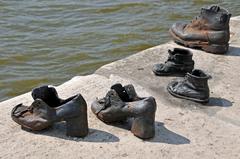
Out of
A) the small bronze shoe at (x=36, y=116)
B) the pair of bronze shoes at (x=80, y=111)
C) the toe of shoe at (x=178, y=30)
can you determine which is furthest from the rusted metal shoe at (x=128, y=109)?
the toe of shoe at (x=178, y=30)

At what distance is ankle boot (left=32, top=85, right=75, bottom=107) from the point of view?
153 inches

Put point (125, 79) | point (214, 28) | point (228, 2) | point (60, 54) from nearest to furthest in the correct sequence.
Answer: point (125, 79), point (214, 28), point (60, 54), point (228, 2)

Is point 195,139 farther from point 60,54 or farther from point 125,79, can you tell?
point 60,54

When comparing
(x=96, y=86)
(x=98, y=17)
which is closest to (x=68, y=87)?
(x=96, y=86)

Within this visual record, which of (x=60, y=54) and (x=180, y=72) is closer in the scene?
(x=180, y=72)

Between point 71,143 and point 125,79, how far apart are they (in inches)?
47.1

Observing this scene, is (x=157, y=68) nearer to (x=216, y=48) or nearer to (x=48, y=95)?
(x=216, y=48)

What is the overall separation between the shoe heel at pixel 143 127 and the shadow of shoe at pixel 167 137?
0.06 metres

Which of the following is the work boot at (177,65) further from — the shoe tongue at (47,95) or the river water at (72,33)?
the river water at (72,33)

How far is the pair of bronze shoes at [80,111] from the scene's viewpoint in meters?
3.73

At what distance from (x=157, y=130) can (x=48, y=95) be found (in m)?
0.81

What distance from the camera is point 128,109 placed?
151 inches

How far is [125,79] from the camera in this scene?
189 inches

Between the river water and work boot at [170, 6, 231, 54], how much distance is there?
1.26 metres
